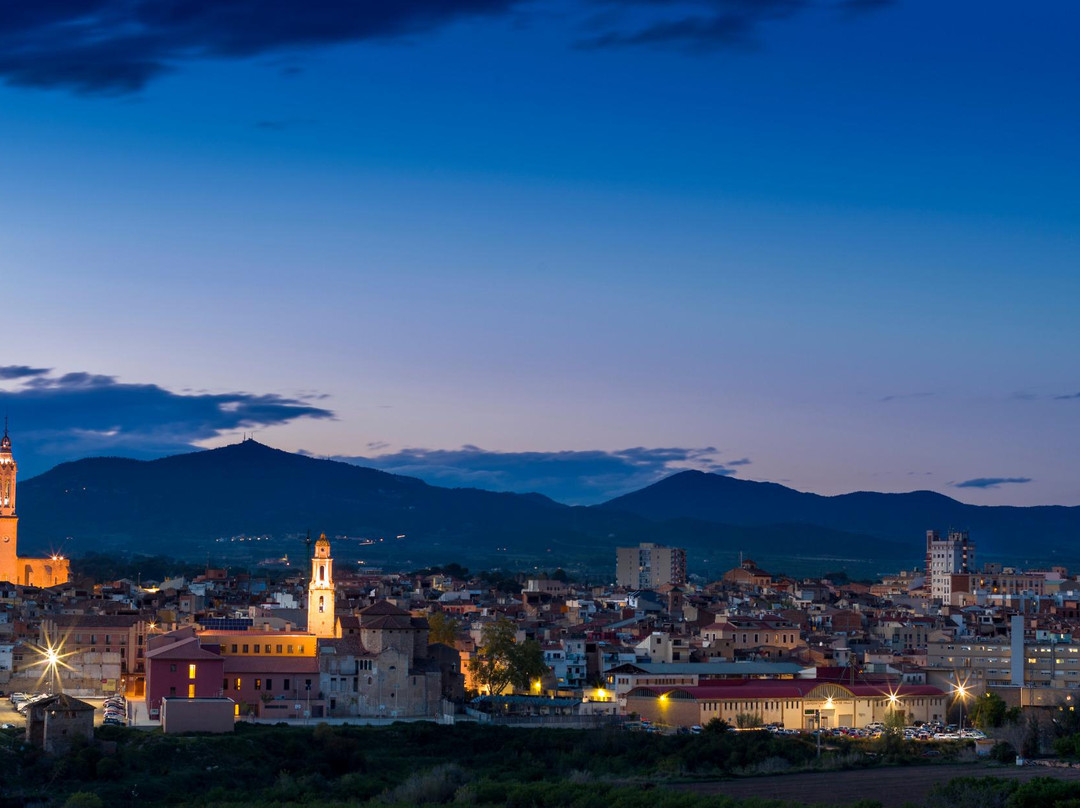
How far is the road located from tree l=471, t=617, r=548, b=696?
13.1m

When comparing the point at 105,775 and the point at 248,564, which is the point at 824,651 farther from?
the point at 248,564

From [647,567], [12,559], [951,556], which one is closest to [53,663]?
[12,559]

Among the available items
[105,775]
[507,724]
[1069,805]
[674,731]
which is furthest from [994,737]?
[105,775]

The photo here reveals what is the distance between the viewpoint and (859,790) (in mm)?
48188

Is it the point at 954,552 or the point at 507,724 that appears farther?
the point at 954,552

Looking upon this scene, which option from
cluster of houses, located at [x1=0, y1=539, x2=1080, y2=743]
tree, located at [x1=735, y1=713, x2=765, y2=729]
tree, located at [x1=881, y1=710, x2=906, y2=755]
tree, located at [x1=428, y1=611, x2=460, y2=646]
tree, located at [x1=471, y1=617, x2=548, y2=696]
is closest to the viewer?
tree, located at [x1=881, y1=710, x2=906, y2=755]

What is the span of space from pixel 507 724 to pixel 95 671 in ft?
48.5

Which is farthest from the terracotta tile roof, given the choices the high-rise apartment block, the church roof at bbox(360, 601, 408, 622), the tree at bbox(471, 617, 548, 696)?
the high-rise apartment block

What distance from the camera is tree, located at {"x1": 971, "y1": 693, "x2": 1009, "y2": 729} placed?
6069 centimetres

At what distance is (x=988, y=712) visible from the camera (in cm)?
6100

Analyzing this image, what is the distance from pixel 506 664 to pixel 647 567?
82.6m

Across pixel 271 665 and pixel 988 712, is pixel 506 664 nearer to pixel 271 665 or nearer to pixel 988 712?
pixel 271 665

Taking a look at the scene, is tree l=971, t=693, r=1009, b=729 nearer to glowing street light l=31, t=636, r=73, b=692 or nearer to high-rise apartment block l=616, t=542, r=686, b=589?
glowing street light l=31, t=636, r=73, b=692

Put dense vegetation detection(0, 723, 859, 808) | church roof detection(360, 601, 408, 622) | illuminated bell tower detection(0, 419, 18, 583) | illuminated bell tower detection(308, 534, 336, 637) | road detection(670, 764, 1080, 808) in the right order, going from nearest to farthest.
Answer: dense vegetation detection(0, 723, 859, 808) → road detection(670, 764, 1080, 808) → church roof detection(360, 601, 408, 622) → illuminated bell tower detection(308, 534, 336, 637) → illuminated bell tower detection(0, 419, 18, 583)
